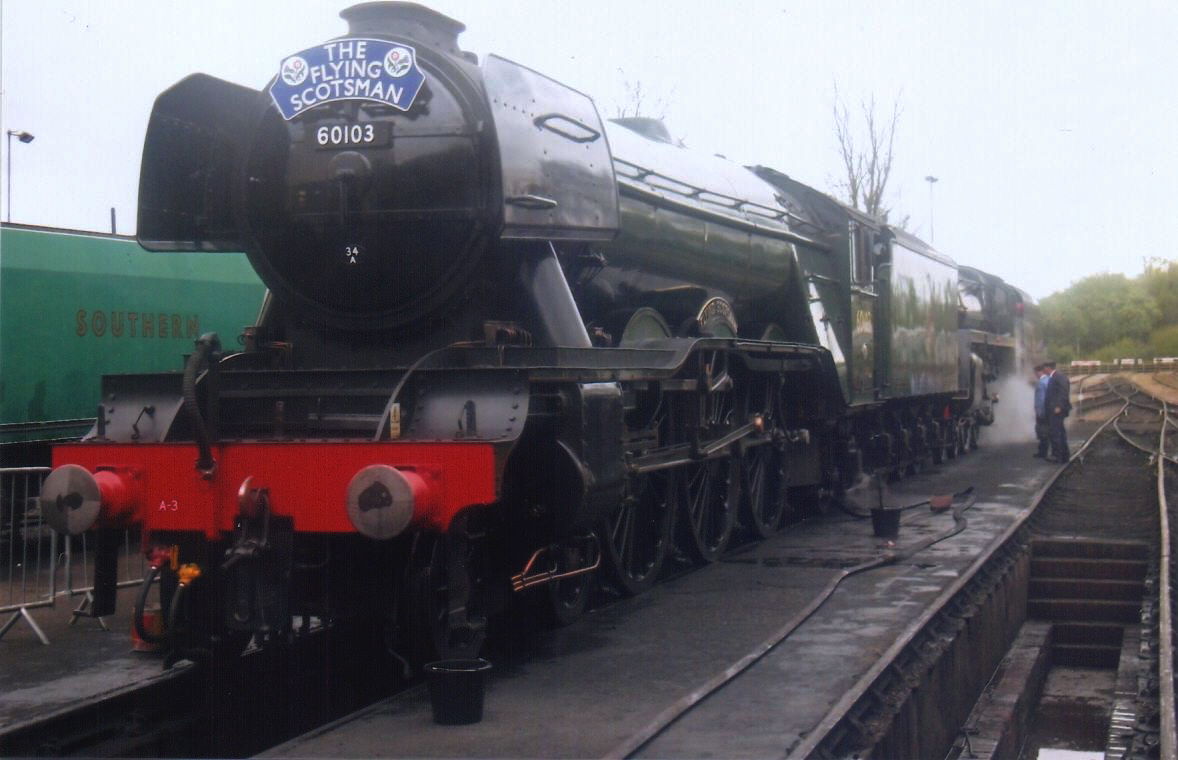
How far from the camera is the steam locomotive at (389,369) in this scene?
4.95 metres

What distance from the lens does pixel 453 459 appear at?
4723 millimetres

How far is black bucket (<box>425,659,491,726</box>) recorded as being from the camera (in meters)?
4.54

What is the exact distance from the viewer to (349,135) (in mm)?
5469

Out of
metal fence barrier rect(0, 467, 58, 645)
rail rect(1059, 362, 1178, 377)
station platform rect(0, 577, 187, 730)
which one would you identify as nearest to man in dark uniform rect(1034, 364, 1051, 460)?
metal fence barrier rect(0, 467, 58, 645)

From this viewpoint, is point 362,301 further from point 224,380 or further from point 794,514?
point 794,514

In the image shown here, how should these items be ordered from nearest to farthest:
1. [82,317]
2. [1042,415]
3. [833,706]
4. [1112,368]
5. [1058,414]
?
[833,706] → [82,317] → [1058,414] → [1042,415] → [1112,368]

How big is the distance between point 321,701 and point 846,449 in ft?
21.2

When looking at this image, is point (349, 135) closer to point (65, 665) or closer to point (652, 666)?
point (652, 666)

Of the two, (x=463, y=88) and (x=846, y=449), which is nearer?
(x=463, y=88)

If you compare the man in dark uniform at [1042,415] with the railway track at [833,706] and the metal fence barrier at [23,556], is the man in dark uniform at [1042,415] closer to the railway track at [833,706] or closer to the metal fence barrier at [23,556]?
the railway track at [833,706]

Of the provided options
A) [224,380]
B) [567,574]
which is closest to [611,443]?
[567,574]

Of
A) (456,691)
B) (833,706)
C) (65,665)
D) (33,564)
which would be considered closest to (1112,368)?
(33,564)

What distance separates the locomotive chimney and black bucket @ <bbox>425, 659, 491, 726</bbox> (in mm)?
2825

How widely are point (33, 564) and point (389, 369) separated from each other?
5.79m
